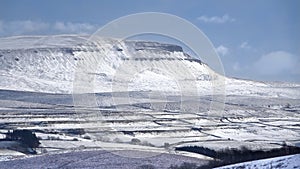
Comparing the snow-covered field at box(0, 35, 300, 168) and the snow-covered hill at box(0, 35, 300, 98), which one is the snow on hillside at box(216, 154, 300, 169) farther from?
the snow-covered hill at box(0, 35, 300, 98)

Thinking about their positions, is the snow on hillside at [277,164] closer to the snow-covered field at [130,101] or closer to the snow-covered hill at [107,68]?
the snow-covered field at [130,101]

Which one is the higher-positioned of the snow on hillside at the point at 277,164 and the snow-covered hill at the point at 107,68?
the snow-covered hill at the point at 107,68

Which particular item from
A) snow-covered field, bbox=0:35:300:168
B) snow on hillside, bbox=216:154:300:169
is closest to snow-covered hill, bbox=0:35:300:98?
snow-covered field, bbox=0:35:300:168

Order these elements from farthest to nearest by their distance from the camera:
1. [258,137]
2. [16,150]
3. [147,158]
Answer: [258,137] → [16,150] → [147,158]

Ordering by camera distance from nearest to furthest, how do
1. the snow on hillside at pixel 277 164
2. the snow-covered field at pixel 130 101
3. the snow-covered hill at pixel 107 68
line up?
the snow on hillside at pixel 277 164, the snow-covered field at pixel 130 101, the snow-covered hill at pixel 107 68

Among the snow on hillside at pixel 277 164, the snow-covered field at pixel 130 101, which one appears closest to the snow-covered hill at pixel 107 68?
the snow-covered field at pixel 130 101

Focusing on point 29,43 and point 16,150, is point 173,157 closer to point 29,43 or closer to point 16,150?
point 16,150

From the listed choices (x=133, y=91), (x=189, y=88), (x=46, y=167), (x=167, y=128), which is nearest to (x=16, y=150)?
(x=46, y=167)
